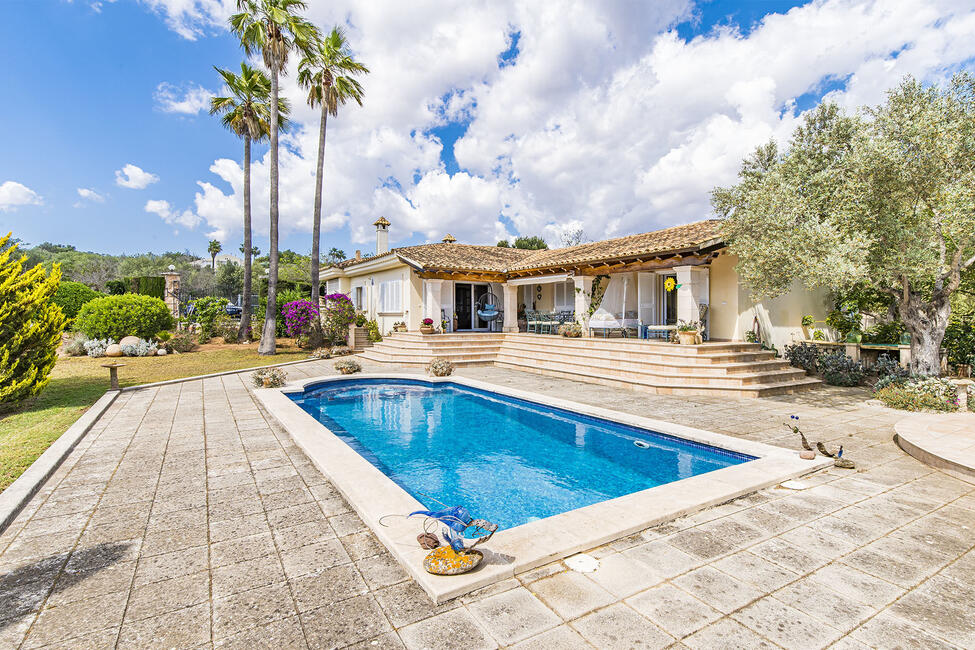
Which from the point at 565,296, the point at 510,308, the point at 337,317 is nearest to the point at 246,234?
the point at 337,317

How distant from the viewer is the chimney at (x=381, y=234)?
21484mm

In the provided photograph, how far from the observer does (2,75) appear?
1255 centimetres

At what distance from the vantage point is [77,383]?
36.0 ft

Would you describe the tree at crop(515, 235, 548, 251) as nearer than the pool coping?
No

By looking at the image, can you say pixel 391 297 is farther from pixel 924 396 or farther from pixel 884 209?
pixel 924 396

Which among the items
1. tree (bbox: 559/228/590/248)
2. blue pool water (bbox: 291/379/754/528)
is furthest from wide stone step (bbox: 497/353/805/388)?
tree (bbox: 559/228/590/248)

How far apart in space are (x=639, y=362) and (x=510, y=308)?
327 inches

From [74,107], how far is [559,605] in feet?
82.6

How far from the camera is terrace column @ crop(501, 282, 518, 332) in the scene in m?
18.6

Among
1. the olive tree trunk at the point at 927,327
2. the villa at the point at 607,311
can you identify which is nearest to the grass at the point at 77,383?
the villa at the point at 607,311

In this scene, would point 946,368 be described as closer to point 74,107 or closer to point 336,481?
point 336,481

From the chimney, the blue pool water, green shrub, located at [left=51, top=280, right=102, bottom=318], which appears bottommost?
the blue pool water

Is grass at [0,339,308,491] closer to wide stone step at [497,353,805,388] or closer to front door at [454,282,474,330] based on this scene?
front door at [454,282,474,330]

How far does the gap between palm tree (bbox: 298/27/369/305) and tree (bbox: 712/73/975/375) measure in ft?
57.3
